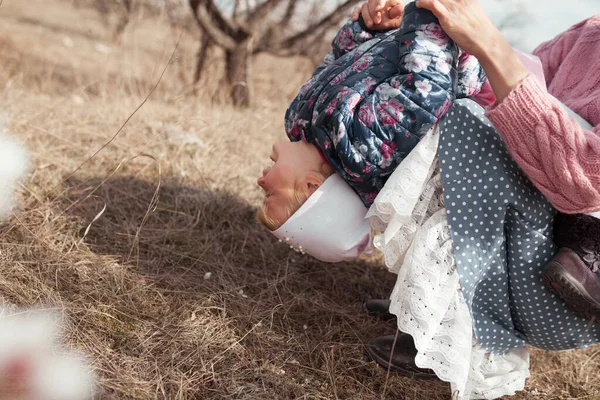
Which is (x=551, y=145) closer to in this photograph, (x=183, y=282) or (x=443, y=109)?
(x=443, y=109)

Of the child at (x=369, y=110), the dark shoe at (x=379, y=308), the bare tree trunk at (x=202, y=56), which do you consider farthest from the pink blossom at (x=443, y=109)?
the bare tree trunk at (x=202, y=56)

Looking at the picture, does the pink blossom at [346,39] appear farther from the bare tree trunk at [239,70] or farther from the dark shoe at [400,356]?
the bare tree trunk at [239,70]

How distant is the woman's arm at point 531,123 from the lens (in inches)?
49.3

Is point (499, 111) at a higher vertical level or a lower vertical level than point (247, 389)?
higher

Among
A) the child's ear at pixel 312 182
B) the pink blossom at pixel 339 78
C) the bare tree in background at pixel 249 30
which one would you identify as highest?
the pink blossom at pixel 339 78

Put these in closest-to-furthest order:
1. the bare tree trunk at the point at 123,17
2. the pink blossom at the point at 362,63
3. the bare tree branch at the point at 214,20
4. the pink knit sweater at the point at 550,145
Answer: the pink knit sweater at the point at 550,145
the pink blossom at the point at 362,63
the bare tree branch at the point at 214,20
the bare tree trunk at the point at 123,17

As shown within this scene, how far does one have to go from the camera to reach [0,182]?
2049mm

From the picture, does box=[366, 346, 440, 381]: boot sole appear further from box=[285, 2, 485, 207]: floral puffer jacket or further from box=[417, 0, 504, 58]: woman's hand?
box=[417, 0, 504, 58]: woman's hand

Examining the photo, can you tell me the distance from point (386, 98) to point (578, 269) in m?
0.63

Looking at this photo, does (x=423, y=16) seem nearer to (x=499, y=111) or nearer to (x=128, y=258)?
(x=499, y=111)

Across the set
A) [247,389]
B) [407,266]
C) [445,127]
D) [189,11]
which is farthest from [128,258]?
[189,11]

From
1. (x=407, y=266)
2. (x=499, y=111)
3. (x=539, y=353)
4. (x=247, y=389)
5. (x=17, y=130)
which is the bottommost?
(x=539, y=353)

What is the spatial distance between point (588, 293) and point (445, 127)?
533mm

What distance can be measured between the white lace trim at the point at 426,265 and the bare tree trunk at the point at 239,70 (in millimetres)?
3163
